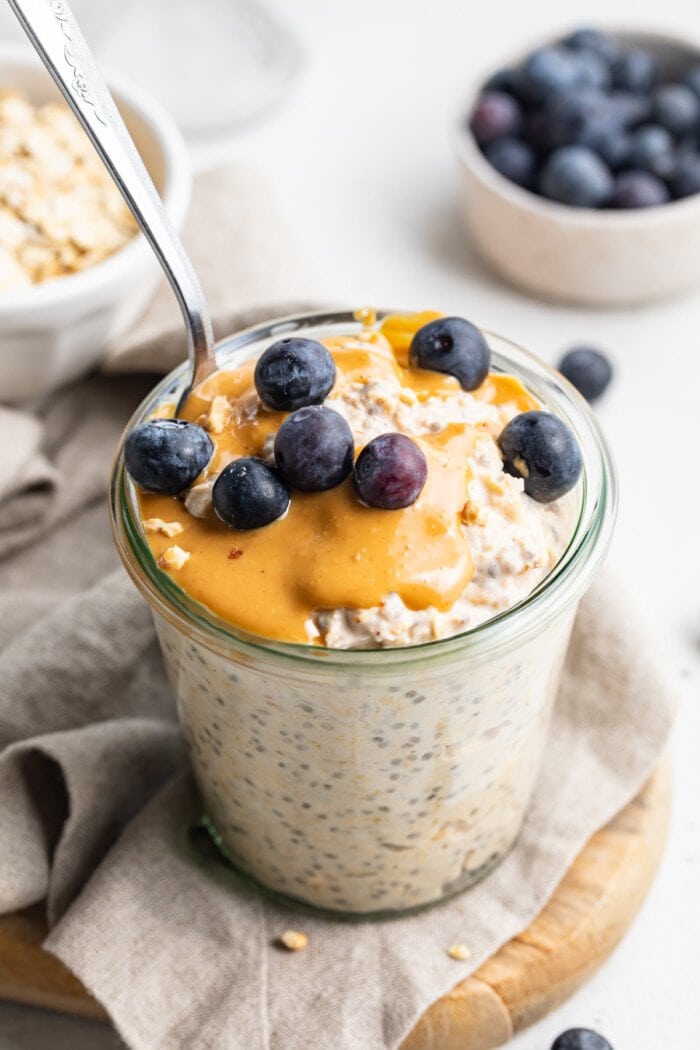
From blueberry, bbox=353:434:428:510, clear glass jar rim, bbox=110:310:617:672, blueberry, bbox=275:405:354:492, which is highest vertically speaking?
blueberry, bbox=275:405:354:492

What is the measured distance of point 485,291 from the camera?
2143 mm

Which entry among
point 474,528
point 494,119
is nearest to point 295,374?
Answer: point 474,528

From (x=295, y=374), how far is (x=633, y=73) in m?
1.47

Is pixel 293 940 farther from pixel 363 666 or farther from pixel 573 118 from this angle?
pixel 573 118

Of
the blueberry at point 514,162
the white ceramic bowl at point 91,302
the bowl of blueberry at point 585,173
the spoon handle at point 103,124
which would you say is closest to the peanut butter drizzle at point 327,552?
the spoon handle at point 103,124

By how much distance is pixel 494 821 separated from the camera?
49.9 inches

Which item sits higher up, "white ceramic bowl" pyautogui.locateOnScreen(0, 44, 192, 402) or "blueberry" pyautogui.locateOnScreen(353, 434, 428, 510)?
"blueberry" pyautogui.locateOnScreen(353, 434, 428, 510)

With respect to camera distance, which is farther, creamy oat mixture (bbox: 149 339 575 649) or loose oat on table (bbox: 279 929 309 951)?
loose oat on table (bbox: 279 929 309 951)

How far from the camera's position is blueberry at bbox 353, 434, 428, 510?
3.18ft

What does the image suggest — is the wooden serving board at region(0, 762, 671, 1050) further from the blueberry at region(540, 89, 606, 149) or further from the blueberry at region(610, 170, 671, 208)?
the blueberry at region(540, 89, 606, 149)

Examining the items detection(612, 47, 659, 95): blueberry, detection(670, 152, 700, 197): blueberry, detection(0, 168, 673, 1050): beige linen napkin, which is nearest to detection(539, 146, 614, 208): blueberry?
detection(670, 152, 700, 197): blueberry

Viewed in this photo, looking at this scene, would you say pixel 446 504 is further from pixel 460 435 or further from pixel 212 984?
pixel 212 984

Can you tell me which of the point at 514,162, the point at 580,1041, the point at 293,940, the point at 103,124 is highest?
the point at 103,124

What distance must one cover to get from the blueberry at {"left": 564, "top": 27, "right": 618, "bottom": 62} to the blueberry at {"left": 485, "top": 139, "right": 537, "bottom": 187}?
0.87 ft
